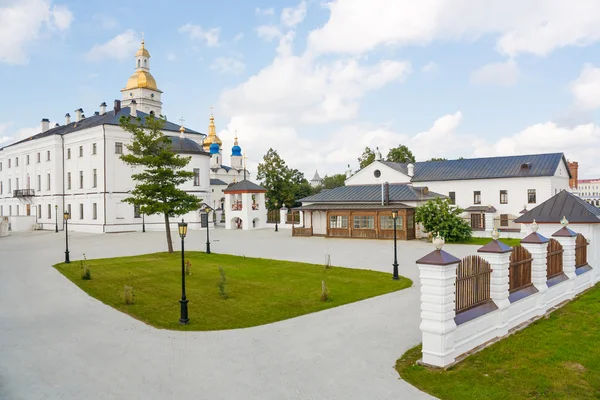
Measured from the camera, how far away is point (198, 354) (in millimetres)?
8688

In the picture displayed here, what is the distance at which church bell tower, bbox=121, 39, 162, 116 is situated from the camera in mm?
61500

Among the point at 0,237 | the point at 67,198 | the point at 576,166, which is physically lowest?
the point at 0,237

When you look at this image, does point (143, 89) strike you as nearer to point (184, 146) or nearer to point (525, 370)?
point (184, 146)

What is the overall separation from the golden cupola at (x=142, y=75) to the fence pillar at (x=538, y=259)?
195ft

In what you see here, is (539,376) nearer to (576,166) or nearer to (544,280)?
(544,280)

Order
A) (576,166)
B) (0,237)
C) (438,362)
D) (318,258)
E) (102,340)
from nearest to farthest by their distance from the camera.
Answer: (438,362) → (102,340) → (318,258) → (0,237) → (576,166)

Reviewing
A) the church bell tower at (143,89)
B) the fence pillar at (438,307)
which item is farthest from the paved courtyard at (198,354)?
the church bell tower at (143,89)

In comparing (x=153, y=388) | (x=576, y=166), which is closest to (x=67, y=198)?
(x=153, y=388)

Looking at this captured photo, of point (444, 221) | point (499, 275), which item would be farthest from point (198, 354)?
point (444, 221)

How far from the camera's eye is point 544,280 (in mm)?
11352

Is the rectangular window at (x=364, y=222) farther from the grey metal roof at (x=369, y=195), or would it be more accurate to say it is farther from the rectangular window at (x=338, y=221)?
the grey metal roof at (x=369, y=195)


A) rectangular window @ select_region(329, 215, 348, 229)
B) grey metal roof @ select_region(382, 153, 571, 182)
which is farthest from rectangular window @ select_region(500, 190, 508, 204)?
rectangular window @ select_region(329, 215, 348, 229)

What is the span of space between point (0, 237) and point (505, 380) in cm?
4515

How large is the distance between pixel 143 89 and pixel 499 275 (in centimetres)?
6044
